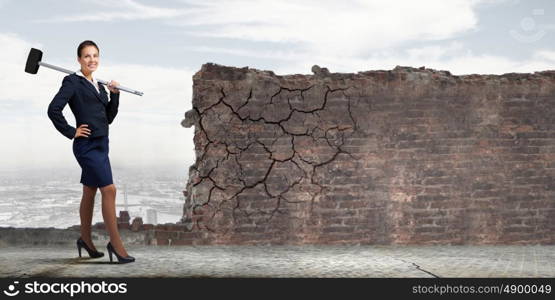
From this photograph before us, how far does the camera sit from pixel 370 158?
23.1 feet

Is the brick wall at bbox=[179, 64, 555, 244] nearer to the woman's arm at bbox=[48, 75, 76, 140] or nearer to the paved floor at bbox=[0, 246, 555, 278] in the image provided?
the paved floor at bbox=[0, 246, 555, 278]

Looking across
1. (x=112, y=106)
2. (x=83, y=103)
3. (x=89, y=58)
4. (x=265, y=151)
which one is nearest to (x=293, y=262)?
(x=265, y=151)

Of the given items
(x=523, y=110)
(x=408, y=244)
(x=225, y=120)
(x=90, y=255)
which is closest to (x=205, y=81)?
(x=225, y=120)

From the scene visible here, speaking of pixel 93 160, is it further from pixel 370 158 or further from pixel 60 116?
pixel 370 158

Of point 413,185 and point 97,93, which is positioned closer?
point 97,93

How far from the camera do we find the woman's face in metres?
5.13

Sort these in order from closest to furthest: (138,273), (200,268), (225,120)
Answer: (138,273)
(200,268)
(225,120)

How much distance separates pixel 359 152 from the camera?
277 inches

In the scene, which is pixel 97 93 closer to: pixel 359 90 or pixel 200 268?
pixel 200 268

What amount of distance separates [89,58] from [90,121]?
1.60ft

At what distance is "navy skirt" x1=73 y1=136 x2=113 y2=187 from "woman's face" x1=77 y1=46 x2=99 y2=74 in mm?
550

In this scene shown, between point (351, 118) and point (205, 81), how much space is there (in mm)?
1565

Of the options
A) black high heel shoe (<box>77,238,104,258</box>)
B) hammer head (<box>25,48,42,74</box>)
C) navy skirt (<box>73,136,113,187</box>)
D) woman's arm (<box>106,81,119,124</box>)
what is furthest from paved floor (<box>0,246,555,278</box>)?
hammer head (<box>25,48,42,74</box>)

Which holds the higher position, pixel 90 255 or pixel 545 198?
pixel 545 198
